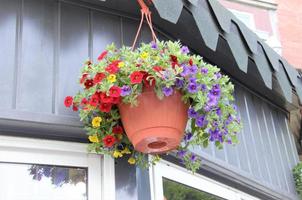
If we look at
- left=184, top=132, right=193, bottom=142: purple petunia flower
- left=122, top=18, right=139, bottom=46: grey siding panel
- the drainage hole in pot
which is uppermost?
left=122, top=18, right=139, bottom=46: grey siding panel

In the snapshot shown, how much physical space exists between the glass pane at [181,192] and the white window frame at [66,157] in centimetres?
39

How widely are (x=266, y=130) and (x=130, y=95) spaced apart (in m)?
2.04

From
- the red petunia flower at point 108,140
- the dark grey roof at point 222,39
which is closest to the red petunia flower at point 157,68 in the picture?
the red petunia flower at point 108,140

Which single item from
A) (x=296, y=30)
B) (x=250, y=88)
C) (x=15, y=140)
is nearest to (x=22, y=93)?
(x=15, y=140)

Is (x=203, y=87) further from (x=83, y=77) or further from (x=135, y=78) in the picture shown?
(x=83, y=77)

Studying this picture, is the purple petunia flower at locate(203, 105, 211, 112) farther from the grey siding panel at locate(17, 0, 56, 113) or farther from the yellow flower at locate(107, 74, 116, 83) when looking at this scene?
the grey siding panel at locate(17, 0, 56, 113)

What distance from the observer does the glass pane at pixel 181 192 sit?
2.67m

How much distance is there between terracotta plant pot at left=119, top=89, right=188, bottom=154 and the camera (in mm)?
2148

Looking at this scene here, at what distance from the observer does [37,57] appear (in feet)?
7.97

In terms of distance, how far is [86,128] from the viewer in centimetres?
227

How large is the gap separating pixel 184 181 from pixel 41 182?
0.83 m

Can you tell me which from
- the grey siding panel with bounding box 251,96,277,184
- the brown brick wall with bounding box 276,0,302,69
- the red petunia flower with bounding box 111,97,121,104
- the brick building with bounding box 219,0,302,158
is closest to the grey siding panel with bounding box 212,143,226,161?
the grey siding panel with bounding box 251,96,277,184

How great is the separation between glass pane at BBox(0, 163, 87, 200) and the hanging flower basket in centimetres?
19

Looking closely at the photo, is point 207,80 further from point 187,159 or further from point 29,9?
point 29,9
